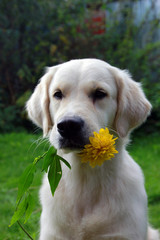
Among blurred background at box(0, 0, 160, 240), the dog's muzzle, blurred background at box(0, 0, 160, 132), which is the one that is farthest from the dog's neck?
blurred background at box(0, 0, 160, 132)

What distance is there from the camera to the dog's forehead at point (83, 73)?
8.23 ft

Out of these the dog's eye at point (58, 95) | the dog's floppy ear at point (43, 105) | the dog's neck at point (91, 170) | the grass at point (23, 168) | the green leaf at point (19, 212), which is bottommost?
the grass at point (23, 168)

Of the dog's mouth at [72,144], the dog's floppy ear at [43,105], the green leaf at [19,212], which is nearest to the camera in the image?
the dog's mouth at [72,144]

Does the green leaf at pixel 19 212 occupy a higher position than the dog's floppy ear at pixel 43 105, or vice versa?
the dog's floppy ear at pixel 43 105

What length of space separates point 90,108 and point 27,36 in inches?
291

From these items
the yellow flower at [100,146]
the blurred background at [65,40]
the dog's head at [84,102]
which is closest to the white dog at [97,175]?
the dog's head at [84,102]

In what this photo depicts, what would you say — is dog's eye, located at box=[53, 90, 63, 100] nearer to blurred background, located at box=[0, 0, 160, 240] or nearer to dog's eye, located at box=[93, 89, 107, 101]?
dog's eye, located at box=[93, 89, 107, 101]

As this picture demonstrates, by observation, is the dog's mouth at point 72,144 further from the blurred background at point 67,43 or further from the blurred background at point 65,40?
the blurred background at point 65,40

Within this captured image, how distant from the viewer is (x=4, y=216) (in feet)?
13.0

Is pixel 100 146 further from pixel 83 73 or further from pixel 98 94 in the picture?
pixel 83 73

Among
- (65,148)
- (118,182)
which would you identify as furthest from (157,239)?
(65,148)

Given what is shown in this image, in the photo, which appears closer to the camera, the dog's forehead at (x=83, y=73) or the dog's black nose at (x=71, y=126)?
the dog's black nose at (x=71, y=126)

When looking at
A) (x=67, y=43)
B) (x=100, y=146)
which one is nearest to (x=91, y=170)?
(x=100, y=146)

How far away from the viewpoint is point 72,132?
212 centimetres
